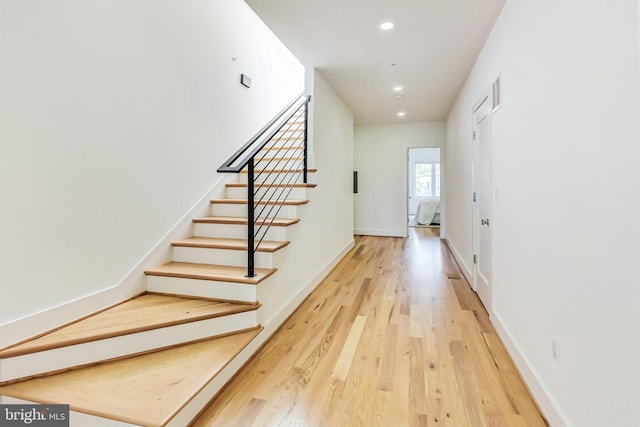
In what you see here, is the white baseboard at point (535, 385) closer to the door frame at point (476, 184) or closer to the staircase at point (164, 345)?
the door frame at point (476, 184)

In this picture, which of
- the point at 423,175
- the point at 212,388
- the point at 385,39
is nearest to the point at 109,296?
the point at 212,388

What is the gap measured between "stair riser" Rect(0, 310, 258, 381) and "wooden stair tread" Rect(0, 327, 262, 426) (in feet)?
0.16

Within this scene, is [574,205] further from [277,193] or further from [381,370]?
[277,193]

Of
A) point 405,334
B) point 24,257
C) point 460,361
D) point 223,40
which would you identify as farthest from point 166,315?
point 223,40

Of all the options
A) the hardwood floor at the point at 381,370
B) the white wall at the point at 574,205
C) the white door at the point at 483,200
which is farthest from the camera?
the white door at the point at 483,200

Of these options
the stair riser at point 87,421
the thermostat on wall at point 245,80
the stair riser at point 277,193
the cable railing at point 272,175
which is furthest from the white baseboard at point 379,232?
the stair riser at point 87,421

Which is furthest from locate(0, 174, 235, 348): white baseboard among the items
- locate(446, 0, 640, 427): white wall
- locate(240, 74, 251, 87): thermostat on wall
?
locate(446, 0, 640, 427): white wall

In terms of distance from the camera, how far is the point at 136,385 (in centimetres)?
157

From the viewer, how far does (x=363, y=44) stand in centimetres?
312

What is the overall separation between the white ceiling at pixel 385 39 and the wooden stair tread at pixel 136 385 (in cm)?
265

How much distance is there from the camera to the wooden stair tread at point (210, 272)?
7.38 ft

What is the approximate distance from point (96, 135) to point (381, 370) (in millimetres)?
2456

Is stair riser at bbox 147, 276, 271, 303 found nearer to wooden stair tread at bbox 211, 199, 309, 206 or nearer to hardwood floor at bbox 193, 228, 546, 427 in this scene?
hardwood floor at bbox 193, 228, 546, 427

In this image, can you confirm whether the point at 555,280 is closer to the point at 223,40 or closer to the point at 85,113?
the point at 85,113
